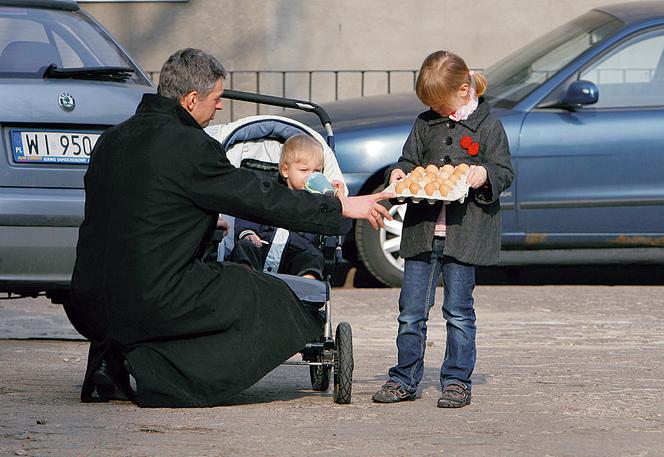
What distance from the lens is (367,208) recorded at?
609 centimetres

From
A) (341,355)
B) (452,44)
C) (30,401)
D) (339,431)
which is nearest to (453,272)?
(341,355)

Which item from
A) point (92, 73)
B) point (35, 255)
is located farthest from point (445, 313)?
point (92, 73)

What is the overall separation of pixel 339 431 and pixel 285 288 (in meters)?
0.80

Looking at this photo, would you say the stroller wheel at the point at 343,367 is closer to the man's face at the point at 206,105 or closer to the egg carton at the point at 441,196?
the egg carton at the point at 441,196

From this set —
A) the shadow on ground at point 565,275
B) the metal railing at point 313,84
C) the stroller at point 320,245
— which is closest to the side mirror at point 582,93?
the shadow on ground at point 565,275

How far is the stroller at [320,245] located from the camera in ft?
20.3

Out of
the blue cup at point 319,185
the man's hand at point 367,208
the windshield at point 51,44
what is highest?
the windshield at point 51,44

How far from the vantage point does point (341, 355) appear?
6.13 metres

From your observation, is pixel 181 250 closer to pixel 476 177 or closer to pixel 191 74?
pixel 191 74

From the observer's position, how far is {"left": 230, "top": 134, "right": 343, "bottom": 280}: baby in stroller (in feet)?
22.1

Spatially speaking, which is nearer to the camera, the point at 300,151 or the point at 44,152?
the point at 300,151

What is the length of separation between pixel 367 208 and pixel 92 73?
2.38 metres

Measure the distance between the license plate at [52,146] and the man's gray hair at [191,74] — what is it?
5.35 feet

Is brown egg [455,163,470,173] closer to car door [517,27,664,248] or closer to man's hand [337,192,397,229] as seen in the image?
man's hand [337,192,397,229]
